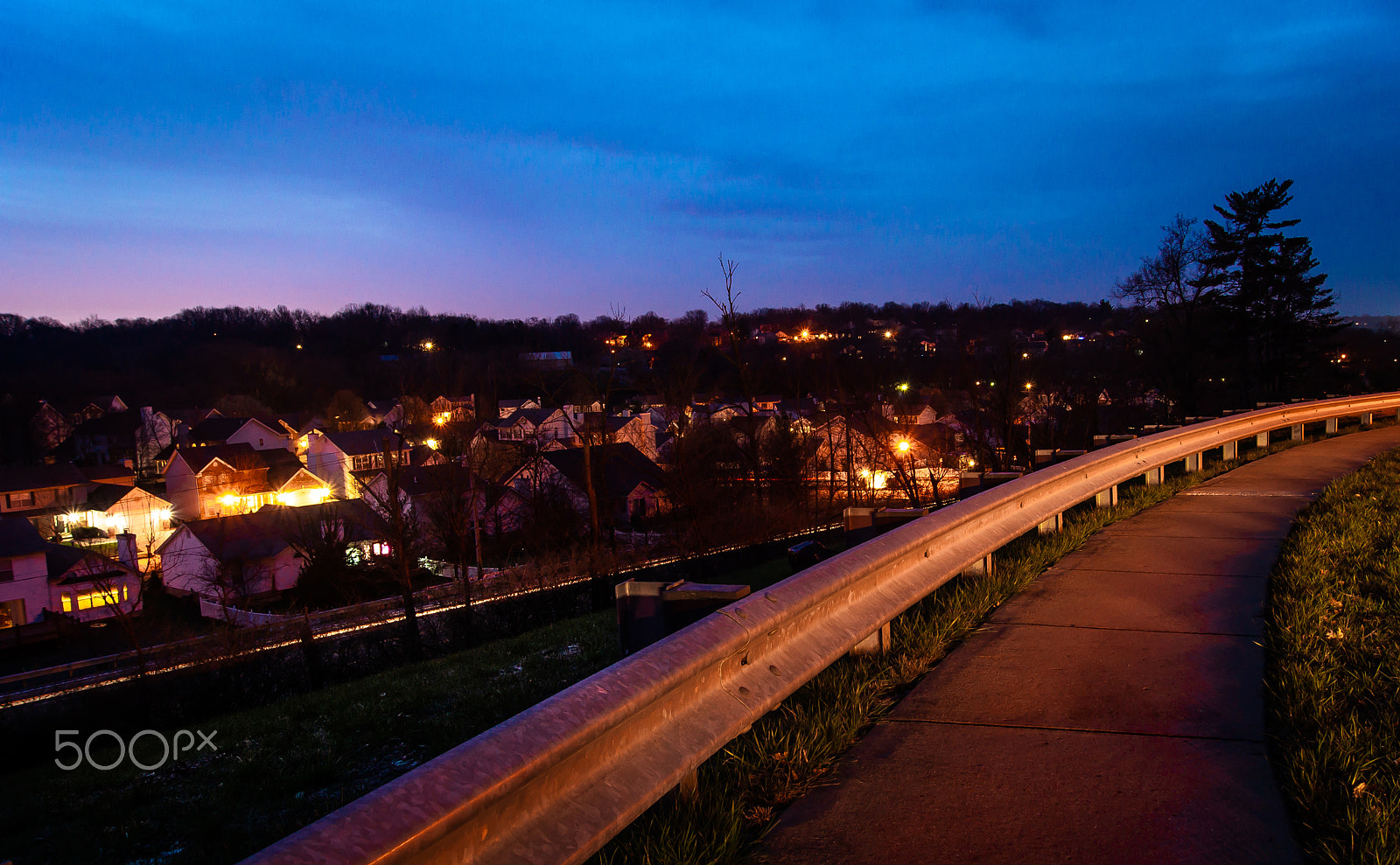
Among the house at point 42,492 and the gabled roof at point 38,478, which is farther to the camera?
the gabled roof at point 38,478

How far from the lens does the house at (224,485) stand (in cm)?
6297

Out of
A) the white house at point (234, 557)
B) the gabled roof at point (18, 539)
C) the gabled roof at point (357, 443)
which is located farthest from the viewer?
the gabled roof at point (357, 443)

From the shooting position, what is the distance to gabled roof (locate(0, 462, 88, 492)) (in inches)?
2408

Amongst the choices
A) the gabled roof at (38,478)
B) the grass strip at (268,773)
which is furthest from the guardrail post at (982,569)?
the gabled roof at (38,478)

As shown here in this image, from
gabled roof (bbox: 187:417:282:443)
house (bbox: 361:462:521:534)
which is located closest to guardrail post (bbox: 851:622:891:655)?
house (bbox: 361:462:521:534)

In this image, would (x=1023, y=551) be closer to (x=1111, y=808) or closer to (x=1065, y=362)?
(x=1111, y=808)

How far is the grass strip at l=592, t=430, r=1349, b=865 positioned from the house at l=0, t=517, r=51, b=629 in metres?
47.0

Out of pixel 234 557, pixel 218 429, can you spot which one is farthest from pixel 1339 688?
pixel 218 429

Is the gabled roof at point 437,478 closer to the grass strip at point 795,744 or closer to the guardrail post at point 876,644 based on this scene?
the grass strip at point 795,744

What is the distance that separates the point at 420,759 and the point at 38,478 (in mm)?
74397

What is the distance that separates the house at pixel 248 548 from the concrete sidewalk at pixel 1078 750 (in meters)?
39.2

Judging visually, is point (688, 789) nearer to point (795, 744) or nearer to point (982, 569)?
point (795, 744)

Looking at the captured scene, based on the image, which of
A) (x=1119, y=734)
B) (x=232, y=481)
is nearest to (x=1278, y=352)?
(x=1119, y=734)

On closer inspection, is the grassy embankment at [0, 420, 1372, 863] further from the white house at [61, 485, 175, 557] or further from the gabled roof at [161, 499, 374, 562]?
the white house at [61, 485, 175, 557]
